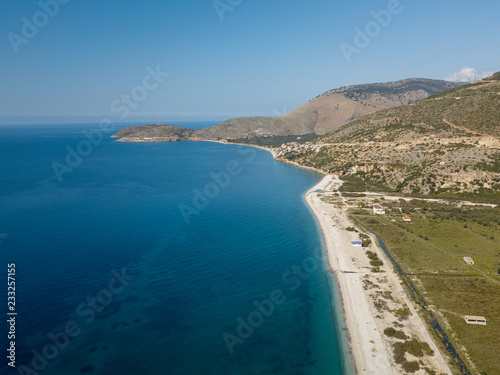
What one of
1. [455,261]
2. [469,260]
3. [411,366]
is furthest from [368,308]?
[469,260]

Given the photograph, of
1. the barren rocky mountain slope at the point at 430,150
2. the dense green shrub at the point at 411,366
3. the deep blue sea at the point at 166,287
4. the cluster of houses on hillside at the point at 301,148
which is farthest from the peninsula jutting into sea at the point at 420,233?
the cluster of houses on hillside at the point at 301,148

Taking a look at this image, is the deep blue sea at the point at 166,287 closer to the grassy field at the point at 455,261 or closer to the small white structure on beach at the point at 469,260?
the grassy field at the point at 455,261

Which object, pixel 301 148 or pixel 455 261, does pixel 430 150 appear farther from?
pixel 301 148

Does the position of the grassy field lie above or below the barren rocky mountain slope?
below

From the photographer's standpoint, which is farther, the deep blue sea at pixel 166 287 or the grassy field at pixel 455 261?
the grassy field at pixel 455 261

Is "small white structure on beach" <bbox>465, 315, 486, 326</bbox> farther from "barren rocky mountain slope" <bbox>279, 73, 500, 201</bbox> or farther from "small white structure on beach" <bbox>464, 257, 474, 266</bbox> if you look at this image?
"barren rocky mountain slope" <bbox>279, 73, 500, 201</bbox>

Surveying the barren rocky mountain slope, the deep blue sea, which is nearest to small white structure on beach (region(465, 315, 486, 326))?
the deep blue sea
